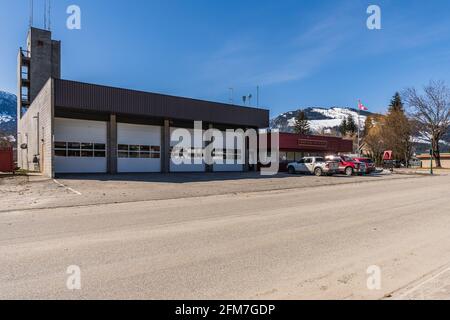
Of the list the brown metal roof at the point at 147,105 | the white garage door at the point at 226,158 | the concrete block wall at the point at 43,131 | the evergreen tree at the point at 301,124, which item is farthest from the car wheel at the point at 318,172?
the evergreen tree at the point at 301,124

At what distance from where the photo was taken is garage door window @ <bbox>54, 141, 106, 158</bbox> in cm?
2700

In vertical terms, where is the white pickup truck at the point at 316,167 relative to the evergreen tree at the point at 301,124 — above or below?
below

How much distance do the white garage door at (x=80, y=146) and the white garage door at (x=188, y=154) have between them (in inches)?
266

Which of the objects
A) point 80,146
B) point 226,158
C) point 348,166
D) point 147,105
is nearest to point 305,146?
point 348,166

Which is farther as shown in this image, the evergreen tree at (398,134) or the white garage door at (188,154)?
the evergreen tree at (398,134)

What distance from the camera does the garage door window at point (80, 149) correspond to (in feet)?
88.6

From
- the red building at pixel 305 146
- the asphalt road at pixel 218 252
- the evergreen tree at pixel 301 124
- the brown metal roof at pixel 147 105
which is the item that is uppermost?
the evergreen tree at pixel 301 124

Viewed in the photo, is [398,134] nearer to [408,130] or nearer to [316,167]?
[408,130]

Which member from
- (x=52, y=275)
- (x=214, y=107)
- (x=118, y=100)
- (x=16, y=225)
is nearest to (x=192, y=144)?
(x=214, y=107)

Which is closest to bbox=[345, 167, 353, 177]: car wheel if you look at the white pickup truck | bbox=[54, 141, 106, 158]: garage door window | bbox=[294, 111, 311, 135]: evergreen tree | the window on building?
the white pickup truck

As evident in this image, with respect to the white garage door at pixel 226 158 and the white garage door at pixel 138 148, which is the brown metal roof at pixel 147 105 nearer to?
the white garage door at pixel 138 148
